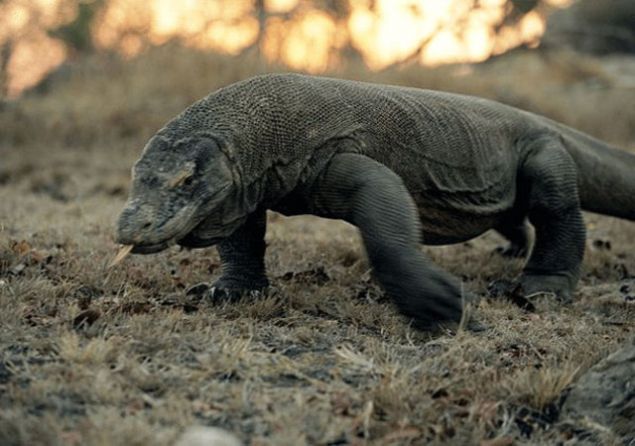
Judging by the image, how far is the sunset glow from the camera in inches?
748

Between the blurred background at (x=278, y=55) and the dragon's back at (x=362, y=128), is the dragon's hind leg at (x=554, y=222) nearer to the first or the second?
the dragon's back at (x=362, y=128)

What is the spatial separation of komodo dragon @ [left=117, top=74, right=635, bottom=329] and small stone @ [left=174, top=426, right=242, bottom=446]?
3.74 ft

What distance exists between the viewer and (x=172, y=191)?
3.55 metres

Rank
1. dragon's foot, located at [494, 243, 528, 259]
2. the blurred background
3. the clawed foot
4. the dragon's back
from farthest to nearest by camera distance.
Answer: the blurred background
dragon's foot, located at [494, 243, 528, 259]
the clawed foot
the dragon's back

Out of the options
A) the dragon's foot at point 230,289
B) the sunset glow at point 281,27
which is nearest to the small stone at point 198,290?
the dragon's foot at point 230,289

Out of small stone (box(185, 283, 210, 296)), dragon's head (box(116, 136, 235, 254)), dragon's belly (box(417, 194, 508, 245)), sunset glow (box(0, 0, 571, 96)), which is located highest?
Answer: dragon's head (box(116, 136, 235, 254))

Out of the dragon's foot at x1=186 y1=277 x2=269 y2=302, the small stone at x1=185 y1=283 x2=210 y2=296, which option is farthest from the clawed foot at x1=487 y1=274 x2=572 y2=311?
the small stone at x1=185 y1=283 x2=210 y2=296

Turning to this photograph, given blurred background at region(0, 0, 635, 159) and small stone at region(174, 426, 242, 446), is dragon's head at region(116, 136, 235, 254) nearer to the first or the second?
small stone at region(174, 426, 242, 446)

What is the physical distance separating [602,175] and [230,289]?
2688 mm

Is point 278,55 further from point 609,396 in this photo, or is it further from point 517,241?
point 609,396

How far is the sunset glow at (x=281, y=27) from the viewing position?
19000mm

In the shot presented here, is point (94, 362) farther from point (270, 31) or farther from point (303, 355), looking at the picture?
point (270, 31)

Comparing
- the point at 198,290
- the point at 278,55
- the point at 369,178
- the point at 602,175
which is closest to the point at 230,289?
the point at 198,290

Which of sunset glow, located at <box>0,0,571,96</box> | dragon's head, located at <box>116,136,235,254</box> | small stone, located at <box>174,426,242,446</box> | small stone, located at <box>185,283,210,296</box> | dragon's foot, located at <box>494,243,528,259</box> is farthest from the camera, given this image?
sunset glow, located at <box>0,0,571,96</box>
